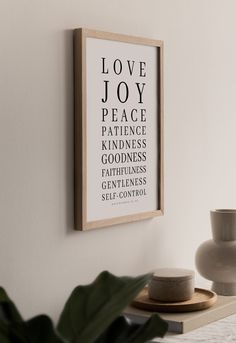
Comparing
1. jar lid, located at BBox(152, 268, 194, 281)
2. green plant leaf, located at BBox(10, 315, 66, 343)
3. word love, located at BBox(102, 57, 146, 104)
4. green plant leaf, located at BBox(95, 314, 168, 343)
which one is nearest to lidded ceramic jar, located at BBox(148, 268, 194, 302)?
jar lid, located at BBox(152, 268, 194, 281)

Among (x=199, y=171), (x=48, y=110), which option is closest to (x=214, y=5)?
(x=199, y=171)

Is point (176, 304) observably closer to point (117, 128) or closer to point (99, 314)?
point (117, 128)

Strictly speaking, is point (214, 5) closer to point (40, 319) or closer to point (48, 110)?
point (48, 110)

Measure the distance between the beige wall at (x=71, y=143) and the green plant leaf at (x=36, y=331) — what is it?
0.70 m

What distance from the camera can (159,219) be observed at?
2082mm

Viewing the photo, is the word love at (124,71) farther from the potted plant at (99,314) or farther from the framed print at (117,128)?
the potted plant at (99,314)

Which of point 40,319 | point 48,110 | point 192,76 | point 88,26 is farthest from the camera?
point 192,76

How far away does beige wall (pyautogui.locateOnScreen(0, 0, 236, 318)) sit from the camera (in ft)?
5.24

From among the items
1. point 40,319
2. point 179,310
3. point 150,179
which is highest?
point 150,179

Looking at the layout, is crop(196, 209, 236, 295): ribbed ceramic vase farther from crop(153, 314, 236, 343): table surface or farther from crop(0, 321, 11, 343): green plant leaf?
crop(0, 321, 11, 343): green plant leaf

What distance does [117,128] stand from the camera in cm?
187

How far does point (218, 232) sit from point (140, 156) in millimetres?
→ 306

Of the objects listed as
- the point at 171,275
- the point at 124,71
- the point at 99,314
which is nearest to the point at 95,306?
the point at 99,314

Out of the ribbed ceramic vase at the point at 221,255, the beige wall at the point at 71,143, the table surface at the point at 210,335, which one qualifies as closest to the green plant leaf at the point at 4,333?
the beige wall at the point at 71,143
